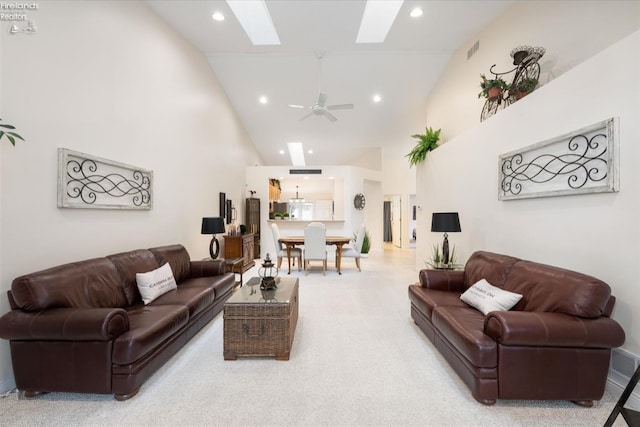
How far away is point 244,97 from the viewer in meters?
6.43

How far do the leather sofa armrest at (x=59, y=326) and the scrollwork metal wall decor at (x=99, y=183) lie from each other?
3.42 feet

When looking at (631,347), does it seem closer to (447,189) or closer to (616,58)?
(616,58)

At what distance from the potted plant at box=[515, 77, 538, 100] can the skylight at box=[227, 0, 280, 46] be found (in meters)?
3.64

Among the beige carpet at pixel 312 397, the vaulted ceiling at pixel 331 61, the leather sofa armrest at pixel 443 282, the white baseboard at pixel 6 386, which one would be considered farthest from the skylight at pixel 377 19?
the white baseboard at pixel 6 386

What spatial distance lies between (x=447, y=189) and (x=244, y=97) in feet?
16.9

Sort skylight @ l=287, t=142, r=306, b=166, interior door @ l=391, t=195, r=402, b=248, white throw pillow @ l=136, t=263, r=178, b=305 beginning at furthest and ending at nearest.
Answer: interior door @ l=391, t=195, r=402, b=248
skylight @ l=287, t=142, r=306, b=166
white throw pillow @ l=136, t=263, r=178, b=305

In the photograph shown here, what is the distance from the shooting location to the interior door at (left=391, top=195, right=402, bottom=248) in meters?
10.4

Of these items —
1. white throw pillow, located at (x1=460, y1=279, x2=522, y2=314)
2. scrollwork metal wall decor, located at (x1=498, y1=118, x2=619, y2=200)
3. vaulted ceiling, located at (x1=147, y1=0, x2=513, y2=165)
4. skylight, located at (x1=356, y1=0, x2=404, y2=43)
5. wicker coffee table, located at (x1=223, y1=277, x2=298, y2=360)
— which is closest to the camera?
scrollwork metal wall decor, located at (x1=498, y1=118, x2=619, y2=200)

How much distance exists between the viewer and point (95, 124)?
2.69m

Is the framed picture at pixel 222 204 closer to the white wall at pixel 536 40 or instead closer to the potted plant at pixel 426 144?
the potted plant at pixel 426 144

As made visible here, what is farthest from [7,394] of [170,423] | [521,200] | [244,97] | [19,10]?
[244,97]

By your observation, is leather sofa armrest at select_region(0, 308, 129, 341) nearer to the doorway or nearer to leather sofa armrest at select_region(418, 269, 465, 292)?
leather sofa armrest at select_region(418, 269, 465, 292)

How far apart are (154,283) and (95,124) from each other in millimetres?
1766

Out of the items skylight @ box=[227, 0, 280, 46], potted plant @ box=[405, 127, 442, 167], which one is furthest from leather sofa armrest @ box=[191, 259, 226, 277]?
potted plant @ box=[405, 127, 442, 167]
